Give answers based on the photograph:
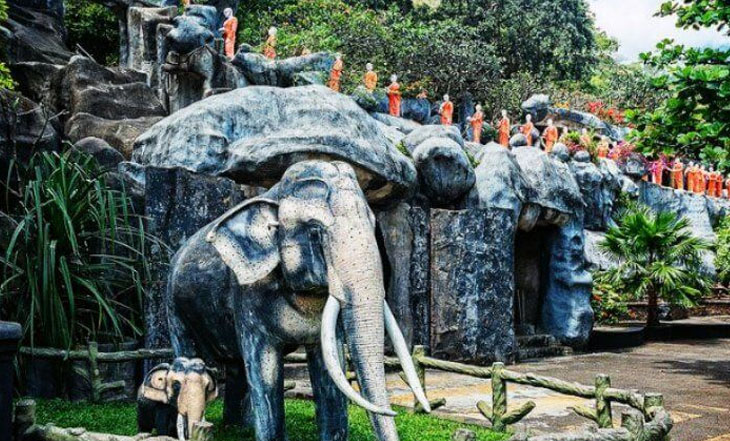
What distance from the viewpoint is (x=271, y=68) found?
53.2 ft

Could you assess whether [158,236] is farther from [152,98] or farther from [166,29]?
[166,29]

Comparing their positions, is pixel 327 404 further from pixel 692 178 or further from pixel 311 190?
pixel 692 178

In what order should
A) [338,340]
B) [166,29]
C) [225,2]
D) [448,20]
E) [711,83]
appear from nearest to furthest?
[338,340] < [711,83] < [166,29] < [225,2] < [448,20]

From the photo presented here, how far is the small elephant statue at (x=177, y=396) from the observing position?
4.23 meters

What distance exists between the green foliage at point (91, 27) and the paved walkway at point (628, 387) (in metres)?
16.7

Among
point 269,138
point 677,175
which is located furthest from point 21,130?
point 677,175

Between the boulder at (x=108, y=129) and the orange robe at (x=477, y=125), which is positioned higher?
the orange robe at (x=477, y=125)

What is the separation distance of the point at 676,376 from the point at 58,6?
15.1m

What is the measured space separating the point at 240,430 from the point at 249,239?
1.87 meters

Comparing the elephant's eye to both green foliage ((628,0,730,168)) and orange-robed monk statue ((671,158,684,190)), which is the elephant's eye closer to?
green foliage ((628,0,730,168))

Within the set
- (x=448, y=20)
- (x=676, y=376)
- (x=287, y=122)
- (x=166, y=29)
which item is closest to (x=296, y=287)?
(x=287, y=122)

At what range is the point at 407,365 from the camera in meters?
4.04

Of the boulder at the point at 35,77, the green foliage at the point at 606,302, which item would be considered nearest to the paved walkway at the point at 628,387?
the green foliage at the point at 606,302

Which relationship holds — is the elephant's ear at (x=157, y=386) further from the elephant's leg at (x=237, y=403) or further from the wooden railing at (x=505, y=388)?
the wooden railing at (x=505, y=388)
